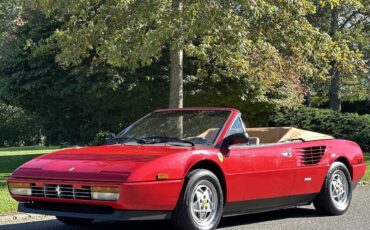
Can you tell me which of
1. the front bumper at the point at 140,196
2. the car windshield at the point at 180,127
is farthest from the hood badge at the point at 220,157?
the front bumper at the point at 140,196

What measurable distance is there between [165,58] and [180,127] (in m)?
11.3

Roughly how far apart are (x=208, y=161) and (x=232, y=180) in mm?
447

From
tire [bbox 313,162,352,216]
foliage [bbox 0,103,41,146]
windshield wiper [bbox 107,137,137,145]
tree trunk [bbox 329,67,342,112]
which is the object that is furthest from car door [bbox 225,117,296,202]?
foliage [bbox 0,103,41,146]

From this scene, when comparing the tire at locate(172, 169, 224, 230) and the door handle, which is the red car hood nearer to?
the tire at locate(172, 169, 224, 230)

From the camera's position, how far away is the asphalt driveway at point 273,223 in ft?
25.4

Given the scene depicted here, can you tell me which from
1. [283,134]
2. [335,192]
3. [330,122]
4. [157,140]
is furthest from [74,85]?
[157,140]

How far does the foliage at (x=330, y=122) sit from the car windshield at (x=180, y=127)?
15.6 metres

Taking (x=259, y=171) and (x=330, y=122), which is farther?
(x=330, y=122)

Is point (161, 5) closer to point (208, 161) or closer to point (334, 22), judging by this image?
point (208, 161)

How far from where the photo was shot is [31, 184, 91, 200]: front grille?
631cm

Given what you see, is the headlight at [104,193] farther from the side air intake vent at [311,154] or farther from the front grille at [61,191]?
the side air intake vent at [311,154]

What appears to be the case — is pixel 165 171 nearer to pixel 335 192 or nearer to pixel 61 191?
pixel 61 191

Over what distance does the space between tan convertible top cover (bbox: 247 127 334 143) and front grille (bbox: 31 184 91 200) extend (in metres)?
3.19

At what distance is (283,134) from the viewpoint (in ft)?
28.8
